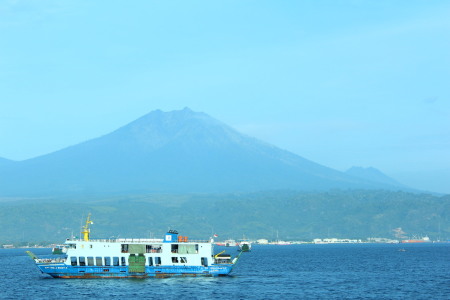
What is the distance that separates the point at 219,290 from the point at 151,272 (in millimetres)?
11674

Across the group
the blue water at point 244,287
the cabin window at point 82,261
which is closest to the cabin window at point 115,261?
the blue water at point 244,287

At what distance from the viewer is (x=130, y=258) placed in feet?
301

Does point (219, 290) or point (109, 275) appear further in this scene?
point (109, 275)

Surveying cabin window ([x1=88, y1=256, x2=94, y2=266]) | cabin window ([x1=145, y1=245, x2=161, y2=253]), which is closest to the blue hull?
cabin window ([x1=88, y1=256, x2=94, y2=266])

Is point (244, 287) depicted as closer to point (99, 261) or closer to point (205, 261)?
point (205, 261)

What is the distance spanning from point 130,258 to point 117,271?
2445 millimetres

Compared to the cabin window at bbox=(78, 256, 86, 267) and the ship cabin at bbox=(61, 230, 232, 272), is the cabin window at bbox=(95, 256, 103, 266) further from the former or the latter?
the cabin window at bbox=(78, 256, 86, 267)

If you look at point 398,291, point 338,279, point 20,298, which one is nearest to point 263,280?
point 338,279

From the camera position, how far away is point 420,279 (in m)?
106

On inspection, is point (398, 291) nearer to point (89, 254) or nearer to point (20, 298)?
point (89, 254)

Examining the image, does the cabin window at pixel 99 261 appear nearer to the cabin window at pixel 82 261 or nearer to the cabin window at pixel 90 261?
the cabin window at pixel 90 261

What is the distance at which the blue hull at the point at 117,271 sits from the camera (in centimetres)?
9169

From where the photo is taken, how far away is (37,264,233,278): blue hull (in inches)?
3610

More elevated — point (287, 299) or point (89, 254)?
point (89, 254)
